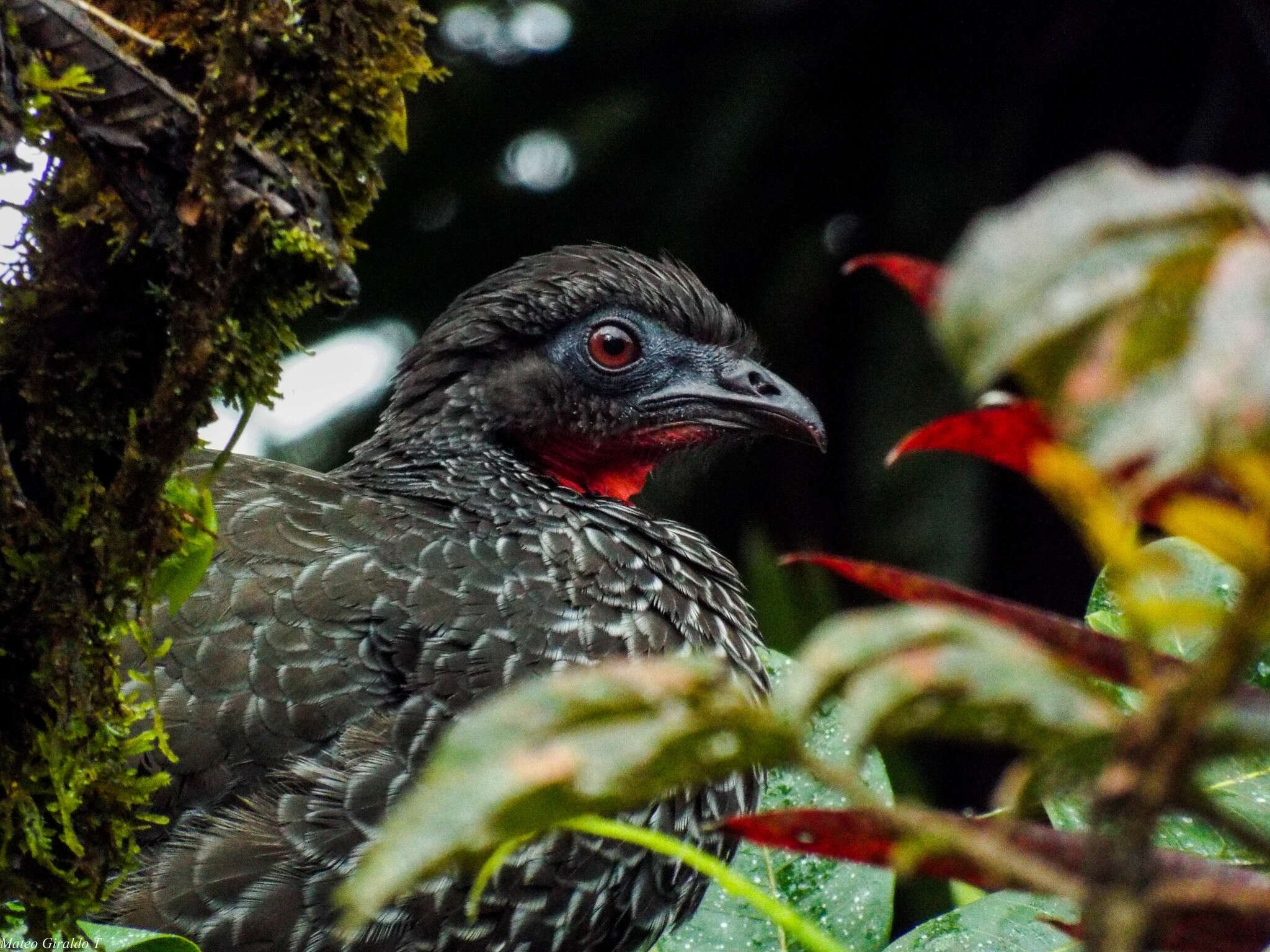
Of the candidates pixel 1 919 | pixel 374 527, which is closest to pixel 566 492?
pixel 374 527

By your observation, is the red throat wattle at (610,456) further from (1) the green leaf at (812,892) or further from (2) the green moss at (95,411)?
(2) the green moss at (95,411)

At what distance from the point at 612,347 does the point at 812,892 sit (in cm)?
151

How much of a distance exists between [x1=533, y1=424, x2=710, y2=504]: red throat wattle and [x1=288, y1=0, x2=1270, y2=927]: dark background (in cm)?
157

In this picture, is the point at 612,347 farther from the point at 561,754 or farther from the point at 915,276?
the point at 561,754

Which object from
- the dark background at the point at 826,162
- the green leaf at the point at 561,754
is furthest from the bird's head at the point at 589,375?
the green leaf at the point at 561,754

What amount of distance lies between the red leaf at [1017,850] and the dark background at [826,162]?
12.8 ft

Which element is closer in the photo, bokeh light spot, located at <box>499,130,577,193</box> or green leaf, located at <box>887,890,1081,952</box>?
green leaf, located at <box>887,890,1081,952</box>

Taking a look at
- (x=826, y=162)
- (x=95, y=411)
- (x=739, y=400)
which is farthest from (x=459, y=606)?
(x=826, y=162)

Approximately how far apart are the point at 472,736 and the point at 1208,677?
0.85 ft

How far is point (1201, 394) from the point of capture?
42 cm

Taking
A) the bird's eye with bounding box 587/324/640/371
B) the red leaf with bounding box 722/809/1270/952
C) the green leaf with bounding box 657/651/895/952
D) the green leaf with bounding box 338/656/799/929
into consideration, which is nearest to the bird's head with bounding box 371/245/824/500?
the bird's eye with bounding box 587/324/640/371

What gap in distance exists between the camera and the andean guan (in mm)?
2258

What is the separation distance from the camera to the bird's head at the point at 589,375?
3.10 meters

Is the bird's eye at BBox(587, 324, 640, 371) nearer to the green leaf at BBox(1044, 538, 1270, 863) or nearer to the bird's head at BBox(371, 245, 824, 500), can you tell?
the bird's head at BBox(371, 245, 824, 500)
